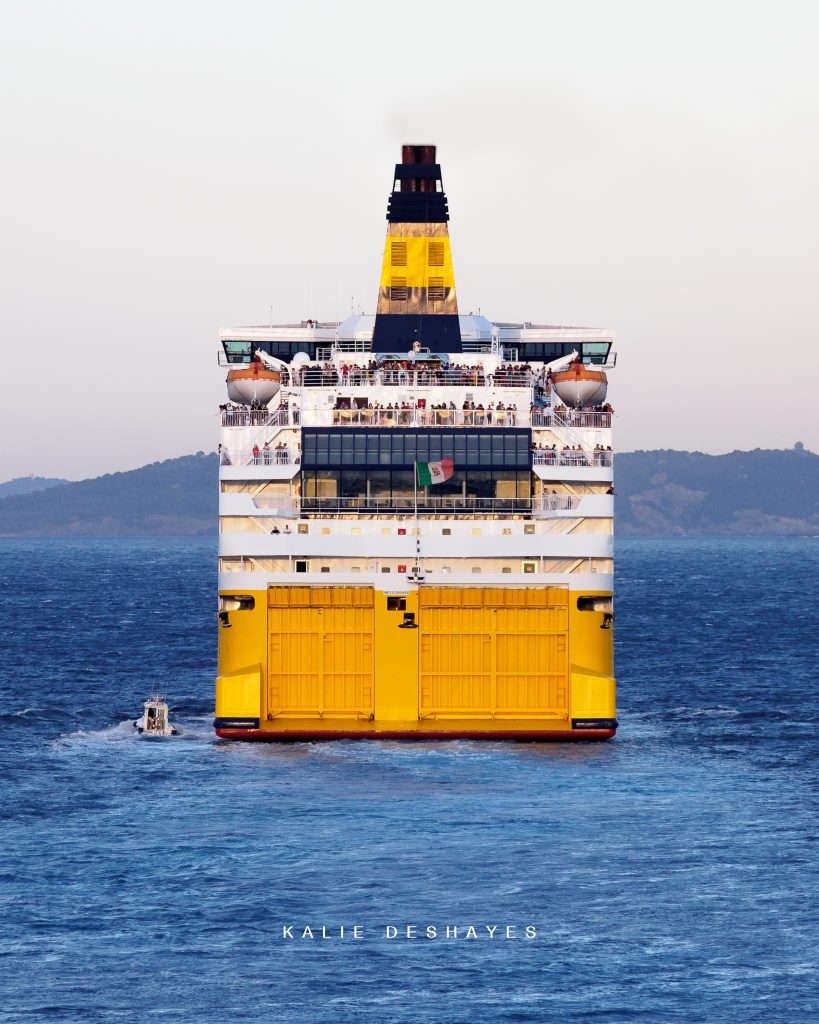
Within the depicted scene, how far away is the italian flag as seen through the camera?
220 ft

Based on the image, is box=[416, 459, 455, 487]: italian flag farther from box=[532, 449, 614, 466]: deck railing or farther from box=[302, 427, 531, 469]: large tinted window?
box=[532, 449, 614, 466]: deck railing

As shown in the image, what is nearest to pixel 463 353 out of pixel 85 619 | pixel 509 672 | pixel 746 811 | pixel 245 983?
pixel 509 672

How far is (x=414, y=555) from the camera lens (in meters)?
65.9

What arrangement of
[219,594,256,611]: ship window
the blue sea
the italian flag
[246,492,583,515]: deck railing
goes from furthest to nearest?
[246,492,583,515]: deck railing < the italian flag < [219,594,256,611]: ship window < the blue sea

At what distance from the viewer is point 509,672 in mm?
65438

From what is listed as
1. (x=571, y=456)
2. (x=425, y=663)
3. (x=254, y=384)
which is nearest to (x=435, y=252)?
(x=254, y=384)

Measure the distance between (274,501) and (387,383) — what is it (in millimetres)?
6840

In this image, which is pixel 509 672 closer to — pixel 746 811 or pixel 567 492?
pixel 567 492

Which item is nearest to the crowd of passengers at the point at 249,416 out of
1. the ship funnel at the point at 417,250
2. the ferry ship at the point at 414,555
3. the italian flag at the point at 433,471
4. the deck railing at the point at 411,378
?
the ferry ship at the point at 414,555

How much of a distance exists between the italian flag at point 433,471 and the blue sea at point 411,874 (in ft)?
31.3

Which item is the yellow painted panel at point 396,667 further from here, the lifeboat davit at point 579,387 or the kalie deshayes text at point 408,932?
the kalie deshayes text at point 408,932

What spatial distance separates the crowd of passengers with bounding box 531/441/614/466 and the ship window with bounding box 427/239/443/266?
42.8 ft

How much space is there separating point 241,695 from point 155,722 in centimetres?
594

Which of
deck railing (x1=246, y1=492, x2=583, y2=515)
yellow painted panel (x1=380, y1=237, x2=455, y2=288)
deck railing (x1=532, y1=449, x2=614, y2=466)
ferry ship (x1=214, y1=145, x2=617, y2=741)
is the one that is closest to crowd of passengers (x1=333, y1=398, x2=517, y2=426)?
ferry ship (x1=214, y1=145, x2=617, y2=741)
